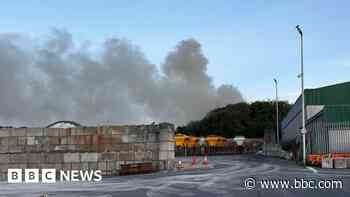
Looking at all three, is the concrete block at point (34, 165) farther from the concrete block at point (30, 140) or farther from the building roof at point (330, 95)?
the building roof at point (330, 95)

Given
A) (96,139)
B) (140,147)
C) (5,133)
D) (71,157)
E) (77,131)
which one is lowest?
(71,157)

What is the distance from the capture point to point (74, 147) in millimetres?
34062

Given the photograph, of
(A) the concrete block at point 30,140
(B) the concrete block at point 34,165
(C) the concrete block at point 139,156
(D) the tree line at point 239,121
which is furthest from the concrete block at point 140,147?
(D) the tree line at point 239,121

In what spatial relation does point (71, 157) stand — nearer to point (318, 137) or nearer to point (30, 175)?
point (30, 175)

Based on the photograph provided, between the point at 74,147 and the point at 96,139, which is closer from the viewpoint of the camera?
the point at 74,147

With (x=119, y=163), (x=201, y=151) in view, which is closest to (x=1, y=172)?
(x=119, y=163)

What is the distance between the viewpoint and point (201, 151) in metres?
86.7

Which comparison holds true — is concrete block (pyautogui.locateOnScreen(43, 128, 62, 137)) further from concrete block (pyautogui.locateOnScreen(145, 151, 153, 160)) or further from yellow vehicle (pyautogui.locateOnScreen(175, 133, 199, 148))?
yellow vehicle (pyautogui.locateOnScreen(175, 133, 199, 148))

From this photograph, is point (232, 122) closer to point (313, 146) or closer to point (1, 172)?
point (313, 146)

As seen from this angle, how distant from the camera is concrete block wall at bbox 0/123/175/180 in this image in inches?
1337

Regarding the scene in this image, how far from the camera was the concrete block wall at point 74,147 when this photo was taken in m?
34.0

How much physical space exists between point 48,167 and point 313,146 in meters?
32.5

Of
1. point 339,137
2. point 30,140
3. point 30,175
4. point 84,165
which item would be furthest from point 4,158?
point 339,137

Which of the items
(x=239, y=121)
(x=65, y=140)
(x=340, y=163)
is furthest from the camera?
(x=239, y=121)
